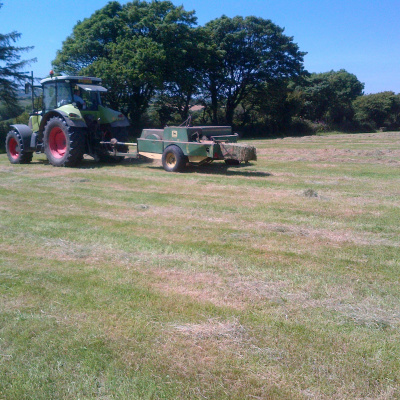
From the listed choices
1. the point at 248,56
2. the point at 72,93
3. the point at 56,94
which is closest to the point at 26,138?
the point at 56,94

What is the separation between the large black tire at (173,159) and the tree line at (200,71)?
15.1 meters

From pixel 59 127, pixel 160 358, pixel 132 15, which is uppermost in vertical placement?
pixel 132 15

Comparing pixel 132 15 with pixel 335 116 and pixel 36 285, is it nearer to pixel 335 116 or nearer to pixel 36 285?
pixel 335 116

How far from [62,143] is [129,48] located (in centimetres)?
1480

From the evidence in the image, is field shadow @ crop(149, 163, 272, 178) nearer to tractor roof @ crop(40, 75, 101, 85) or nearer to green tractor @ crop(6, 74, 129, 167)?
green tractor @ crop(6, 74, 129, 167)

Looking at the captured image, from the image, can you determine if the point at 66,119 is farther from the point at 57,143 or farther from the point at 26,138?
the point at 26,138

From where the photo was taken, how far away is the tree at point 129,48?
2625 centimetres

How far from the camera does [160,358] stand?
3.22 m

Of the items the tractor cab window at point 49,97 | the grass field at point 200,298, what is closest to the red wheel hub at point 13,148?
the tractor cab window at point 49,97

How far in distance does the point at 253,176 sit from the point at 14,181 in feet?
19.5

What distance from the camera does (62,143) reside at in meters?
13.9

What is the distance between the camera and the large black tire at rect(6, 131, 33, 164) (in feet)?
48.0

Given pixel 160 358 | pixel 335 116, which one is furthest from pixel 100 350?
pixel 335 116

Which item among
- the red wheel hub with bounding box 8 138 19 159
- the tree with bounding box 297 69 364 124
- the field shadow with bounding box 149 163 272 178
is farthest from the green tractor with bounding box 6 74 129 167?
the tree with bounding box 297 69 364 124
